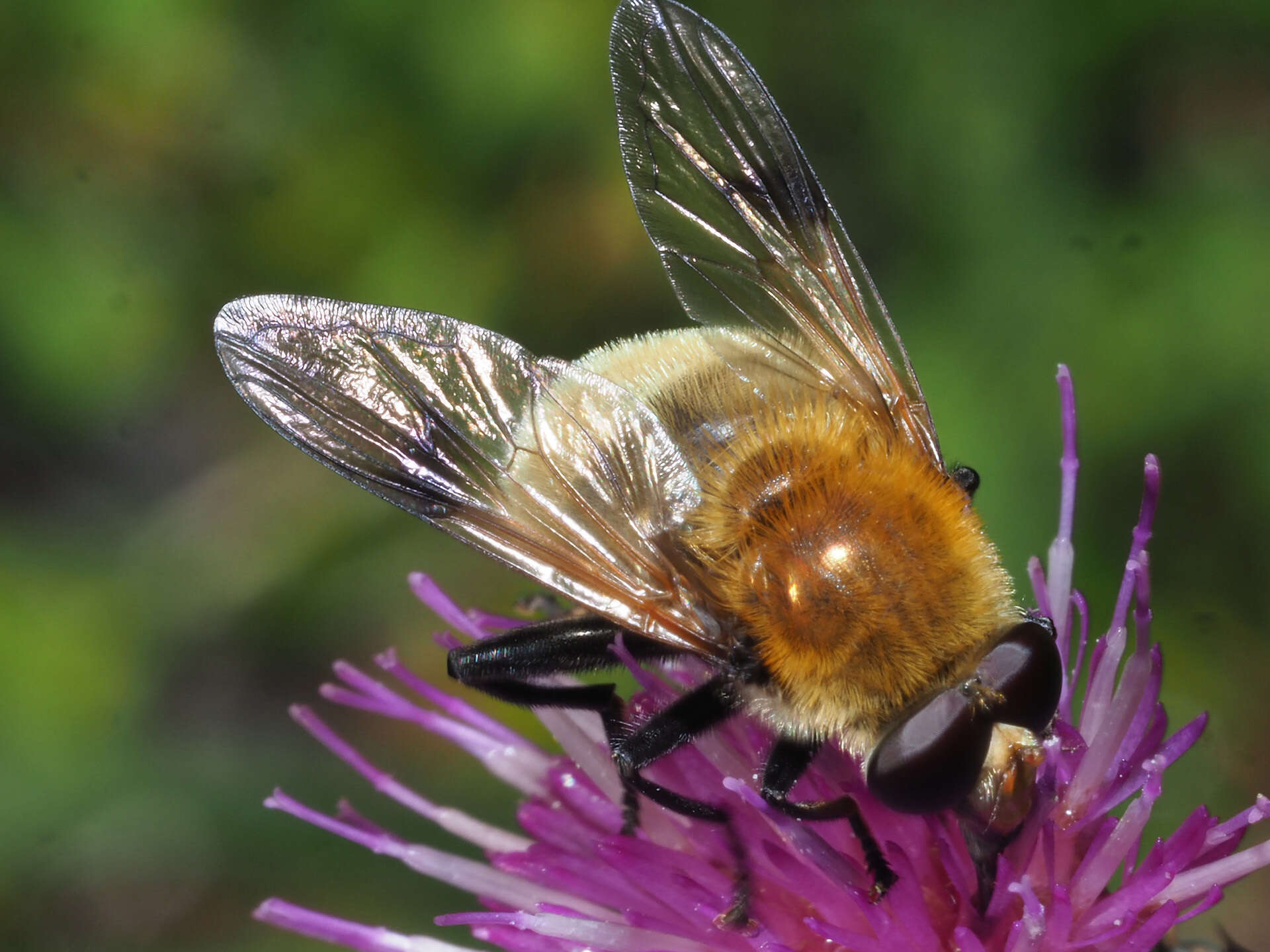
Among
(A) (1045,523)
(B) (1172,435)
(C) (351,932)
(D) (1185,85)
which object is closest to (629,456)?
(C) (351,932)

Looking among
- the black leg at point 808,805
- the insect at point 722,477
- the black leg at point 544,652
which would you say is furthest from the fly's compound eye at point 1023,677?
the black leg at point 544,652

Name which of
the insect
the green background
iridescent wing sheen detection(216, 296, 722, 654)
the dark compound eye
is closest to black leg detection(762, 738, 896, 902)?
the insect

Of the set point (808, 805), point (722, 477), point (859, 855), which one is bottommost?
point (859, 855)

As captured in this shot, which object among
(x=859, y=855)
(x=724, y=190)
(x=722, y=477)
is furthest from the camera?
(x=724, y=190)

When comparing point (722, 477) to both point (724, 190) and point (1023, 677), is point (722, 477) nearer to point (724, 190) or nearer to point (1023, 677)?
point (1023, 677)

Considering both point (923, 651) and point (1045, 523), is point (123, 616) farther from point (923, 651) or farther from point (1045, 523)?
point (923, 651)

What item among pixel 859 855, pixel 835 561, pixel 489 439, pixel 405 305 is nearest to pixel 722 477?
pixel 835 561

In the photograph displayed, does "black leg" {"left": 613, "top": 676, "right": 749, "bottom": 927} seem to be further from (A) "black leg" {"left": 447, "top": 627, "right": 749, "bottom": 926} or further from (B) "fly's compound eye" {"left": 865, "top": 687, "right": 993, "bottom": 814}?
(B) "fly's compound eye" {"left": 865, "top": 687, "right": 993, "bottom": 814}
